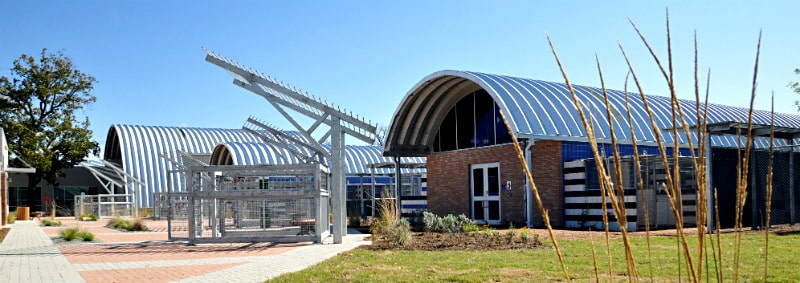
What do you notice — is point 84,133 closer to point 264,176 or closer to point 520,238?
point 264,176

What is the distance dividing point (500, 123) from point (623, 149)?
3.78 metres

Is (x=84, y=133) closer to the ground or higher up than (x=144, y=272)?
higher up

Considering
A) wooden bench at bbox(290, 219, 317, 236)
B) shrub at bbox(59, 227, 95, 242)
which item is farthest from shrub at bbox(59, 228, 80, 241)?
wooden bench at bbox(290, 219, 317, 236)

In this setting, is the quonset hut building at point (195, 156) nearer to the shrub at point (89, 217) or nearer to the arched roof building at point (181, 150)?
the arched roof building at point (181, 150)

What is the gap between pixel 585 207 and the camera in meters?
20.0

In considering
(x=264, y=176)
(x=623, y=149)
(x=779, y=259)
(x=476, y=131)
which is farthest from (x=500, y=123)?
(x=779, y=259)

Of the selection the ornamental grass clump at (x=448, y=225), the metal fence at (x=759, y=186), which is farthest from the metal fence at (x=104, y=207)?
the metal fence at (x=759, y=186)

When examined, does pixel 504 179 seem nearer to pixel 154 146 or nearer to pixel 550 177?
pixel 550 177

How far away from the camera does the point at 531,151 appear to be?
2156cm

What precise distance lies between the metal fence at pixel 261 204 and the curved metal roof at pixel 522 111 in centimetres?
600

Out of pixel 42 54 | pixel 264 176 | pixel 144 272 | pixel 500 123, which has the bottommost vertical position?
pixel 144 272

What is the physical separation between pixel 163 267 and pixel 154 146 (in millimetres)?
42989

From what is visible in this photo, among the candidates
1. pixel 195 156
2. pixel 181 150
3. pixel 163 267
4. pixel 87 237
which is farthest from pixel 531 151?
pixel 195 156

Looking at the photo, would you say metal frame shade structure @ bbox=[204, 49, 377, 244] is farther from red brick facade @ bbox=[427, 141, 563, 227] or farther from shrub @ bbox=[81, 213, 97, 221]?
shrub @ bbox=[81, 213, 97, 221]
